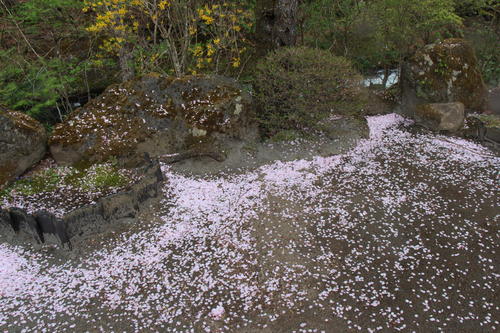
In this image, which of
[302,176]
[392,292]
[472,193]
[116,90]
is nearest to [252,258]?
[392,292]

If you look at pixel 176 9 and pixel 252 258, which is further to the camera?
pixel 176 9

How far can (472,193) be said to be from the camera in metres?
5.26

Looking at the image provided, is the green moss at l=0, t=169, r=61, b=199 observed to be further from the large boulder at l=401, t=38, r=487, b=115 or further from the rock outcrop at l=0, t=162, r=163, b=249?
the large boulder at l=401, t=38, r=487, b=115

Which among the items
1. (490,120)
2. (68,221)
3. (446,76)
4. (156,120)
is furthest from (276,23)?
(68,221)

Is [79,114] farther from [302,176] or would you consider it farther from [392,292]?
[392,292]

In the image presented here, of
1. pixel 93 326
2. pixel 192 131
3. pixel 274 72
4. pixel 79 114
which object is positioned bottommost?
pixel 93 326

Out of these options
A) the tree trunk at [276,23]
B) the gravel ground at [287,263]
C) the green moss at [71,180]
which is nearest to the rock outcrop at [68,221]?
the gravel ground at [287,263]

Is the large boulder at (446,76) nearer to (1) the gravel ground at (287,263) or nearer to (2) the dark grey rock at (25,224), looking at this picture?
(1) the gravel ground at (287,263)

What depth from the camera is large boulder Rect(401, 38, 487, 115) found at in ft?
25.6

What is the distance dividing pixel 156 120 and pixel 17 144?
2.18 m

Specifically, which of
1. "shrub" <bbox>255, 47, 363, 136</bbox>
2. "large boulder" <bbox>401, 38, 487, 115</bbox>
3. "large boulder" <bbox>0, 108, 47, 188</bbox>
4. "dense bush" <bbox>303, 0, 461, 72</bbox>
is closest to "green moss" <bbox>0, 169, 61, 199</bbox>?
"large boulder" <bbox>0, 108, 47, 188</bbox>

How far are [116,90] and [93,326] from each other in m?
4.42

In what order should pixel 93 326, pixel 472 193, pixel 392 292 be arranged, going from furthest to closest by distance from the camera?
1. pixel 472 193
2. pixel 392 292
3. pixel 93 326

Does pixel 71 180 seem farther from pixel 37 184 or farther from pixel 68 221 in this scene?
pixel 68 221
